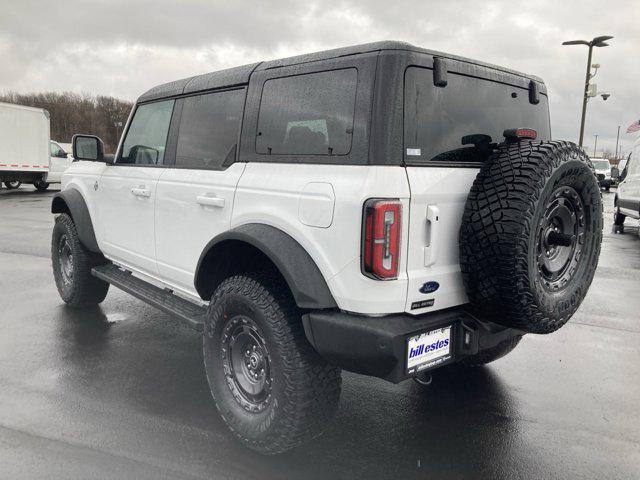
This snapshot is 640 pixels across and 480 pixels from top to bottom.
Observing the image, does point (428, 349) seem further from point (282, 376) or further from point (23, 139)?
point (23, 139)

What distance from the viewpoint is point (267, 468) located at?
262cm

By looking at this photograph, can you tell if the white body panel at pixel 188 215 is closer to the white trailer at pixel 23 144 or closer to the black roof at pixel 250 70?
the black roof at pixel 250 70

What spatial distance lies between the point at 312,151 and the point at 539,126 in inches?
61.3

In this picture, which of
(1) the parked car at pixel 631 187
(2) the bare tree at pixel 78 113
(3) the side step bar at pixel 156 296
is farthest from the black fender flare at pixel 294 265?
(2) the bare tree at pixel 78 113

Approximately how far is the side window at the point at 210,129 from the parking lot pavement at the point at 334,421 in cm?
149

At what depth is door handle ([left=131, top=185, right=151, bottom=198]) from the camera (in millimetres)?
3738

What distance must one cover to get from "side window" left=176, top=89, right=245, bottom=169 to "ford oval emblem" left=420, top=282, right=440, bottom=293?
137 centimetres

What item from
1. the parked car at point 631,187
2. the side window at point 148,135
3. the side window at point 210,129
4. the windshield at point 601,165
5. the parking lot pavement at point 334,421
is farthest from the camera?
the windshield at point 601,165

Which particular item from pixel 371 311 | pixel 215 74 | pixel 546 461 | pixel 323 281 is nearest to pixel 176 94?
pixel 215 74

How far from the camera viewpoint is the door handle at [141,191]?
3738 millimetres

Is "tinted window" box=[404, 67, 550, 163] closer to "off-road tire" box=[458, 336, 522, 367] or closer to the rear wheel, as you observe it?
"off-road tire" box=[458, 336, 522, 367]

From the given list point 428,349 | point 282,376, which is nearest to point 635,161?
point 428,349

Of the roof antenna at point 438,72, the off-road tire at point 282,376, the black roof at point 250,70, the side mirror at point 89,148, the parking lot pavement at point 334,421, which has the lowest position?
the parking lot pavement at point 334,421

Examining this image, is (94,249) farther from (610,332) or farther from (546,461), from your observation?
(610,332)
